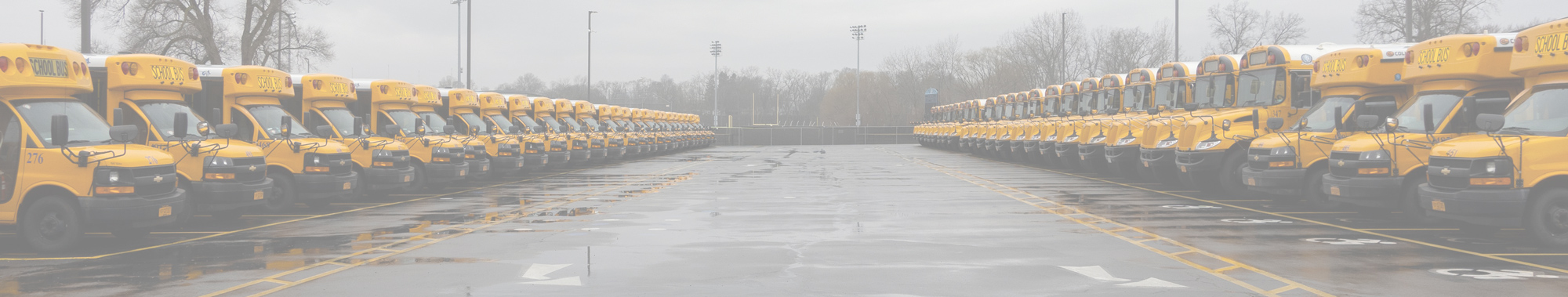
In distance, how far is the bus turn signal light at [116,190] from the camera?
1055 centimetres

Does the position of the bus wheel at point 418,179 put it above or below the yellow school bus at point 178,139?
below

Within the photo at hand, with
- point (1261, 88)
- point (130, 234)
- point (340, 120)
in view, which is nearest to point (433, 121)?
point (340, 120)

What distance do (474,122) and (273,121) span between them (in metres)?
8.60

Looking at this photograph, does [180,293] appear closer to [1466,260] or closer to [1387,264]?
[1387,264]

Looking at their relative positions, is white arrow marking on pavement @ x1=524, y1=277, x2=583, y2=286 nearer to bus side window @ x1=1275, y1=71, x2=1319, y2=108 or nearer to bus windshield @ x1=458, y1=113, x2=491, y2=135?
bus side window @ x1=1275, y1=71, x2=1319, y2=108

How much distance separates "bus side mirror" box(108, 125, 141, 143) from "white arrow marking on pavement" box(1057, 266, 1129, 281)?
8945 mm

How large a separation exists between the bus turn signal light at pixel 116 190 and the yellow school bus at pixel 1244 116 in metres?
13.8

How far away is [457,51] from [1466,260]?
4277 cm

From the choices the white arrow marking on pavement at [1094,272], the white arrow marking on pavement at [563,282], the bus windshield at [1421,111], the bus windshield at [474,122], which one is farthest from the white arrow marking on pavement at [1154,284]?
the bus windshield at [474,122]

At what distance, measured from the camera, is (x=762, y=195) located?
714 inches

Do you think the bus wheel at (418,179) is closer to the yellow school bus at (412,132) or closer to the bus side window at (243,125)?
the yellow school bus at (412,132)

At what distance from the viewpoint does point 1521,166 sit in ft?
33.4

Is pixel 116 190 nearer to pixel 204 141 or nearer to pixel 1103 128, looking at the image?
pixel 204 141

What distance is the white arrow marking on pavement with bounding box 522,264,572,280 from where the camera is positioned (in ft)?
27.5
